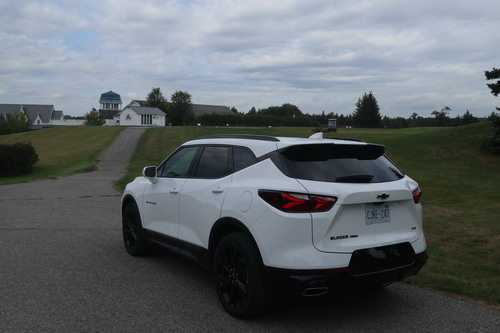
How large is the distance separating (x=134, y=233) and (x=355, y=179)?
3853 mm

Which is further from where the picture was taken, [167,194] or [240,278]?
[167,194]

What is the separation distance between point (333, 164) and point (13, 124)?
10672cm

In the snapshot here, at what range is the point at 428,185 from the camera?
16828 mm

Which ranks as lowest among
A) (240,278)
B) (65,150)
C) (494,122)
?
(65,150)

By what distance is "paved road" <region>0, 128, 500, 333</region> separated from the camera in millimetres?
4246

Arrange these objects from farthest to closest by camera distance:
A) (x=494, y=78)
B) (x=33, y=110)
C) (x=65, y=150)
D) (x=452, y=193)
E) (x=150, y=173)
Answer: (x=33, y=110)
(x=65, y=150)
(x=494, y=78)
(x=452, y=193)
(x=150, y=173)

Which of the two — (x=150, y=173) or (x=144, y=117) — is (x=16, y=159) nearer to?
(x=150, y=173)

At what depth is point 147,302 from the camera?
4.83 meters

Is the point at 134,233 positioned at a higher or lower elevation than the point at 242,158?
lower

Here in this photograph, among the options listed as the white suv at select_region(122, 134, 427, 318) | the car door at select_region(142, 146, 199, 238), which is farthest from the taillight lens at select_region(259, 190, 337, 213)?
the car door at select_region(142, 146, 199, 238)

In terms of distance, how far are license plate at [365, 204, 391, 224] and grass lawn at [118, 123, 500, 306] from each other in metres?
1.69

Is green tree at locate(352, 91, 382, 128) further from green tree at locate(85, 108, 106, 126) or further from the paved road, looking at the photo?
the paved road

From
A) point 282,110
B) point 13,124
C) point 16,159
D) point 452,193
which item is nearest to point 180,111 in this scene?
point 13,124

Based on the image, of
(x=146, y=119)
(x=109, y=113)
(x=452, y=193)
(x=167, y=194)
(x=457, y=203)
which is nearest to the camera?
(x=167, y=194)
